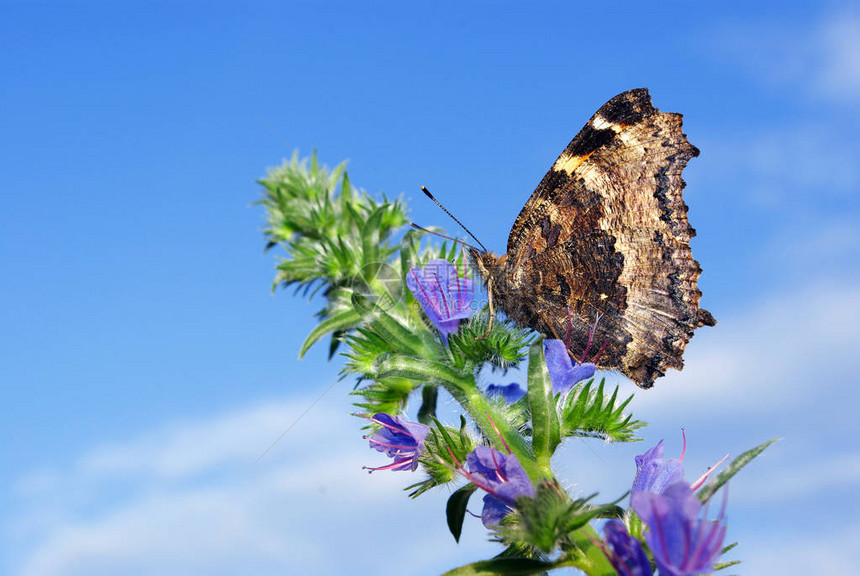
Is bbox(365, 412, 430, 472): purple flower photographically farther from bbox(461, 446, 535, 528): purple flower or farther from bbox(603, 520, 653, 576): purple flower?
bbox(603, 520, 653, 576): purple flower

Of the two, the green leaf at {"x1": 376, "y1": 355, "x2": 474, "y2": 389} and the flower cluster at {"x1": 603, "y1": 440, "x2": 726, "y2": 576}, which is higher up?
the green leaf at {"x1": 376, "y1": 355, "x2": 474, "y2": 389}

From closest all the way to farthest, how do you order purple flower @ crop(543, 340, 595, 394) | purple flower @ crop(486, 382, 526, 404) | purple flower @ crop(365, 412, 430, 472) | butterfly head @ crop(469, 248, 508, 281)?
purple flower @ crop(365, 412, 430, 472) → purple flower @ crop(543, 340, 595, 394) → purple flower @ crop(486, 382, 526, 404) → butterfly head @ crop(469, 248, 508, 281)

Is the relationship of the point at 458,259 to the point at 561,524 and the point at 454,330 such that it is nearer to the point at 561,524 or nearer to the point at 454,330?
the point at 454,330

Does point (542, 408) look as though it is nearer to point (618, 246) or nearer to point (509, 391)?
point (509, 391)

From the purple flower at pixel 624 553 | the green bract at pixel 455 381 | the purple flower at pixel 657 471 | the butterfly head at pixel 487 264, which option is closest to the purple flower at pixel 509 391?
the green bract at pixel 455 381

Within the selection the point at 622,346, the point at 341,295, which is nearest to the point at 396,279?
the point at 341,295

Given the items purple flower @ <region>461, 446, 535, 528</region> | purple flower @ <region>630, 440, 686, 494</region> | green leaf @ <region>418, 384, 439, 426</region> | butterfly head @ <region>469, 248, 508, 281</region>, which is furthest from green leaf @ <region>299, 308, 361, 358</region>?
purple flower @ <region>630, 440, 686, 494</region>
